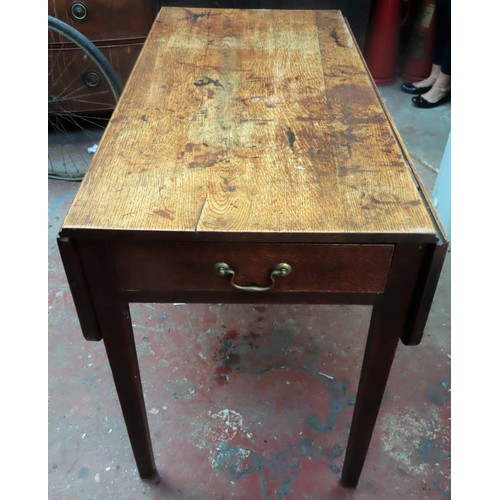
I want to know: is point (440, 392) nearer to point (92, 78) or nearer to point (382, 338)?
point (382, 338)

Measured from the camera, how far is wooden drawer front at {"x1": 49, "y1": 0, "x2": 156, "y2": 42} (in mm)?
2303

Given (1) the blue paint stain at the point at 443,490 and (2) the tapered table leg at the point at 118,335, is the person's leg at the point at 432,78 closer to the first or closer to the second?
(1) the blue paint stain at the point at 443,490

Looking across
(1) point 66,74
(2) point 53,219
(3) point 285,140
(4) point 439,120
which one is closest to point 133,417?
(3) point 285,140

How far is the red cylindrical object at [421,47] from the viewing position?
3232mm

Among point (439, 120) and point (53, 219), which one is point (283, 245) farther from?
point (439, 120)

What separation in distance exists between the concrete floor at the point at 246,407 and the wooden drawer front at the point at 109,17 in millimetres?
1315

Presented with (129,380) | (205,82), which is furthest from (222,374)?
(205,82)

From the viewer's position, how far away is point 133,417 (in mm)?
1141

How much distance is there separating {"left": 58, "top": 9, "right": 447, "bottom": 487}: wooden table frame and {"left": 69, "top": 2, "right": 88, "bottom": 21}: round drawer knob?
169cm

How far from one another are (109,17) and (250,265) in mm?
2000

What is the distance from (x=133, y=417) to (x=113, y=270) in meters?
0.44

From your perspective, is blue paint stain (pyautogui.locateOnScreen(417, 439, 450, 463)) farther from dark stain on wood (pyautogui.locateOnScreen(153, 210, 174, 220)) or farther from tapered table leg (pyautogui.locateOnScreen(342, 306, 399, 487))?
dark stain on wood (pyautogui.locateOnScreen(153, 210, 174, 220))

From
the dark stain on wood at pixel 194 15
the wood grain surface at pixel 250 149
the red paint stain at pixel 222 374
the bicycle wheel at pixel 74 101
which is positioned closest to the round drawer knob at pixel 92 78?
the bicycle wheel at pixel 74 101

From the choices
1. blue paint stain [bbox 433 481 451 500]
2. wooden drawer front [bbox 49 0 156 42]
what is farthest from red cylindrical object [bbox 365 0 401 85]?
blue paint stain [bbox 433 481 451 500]
